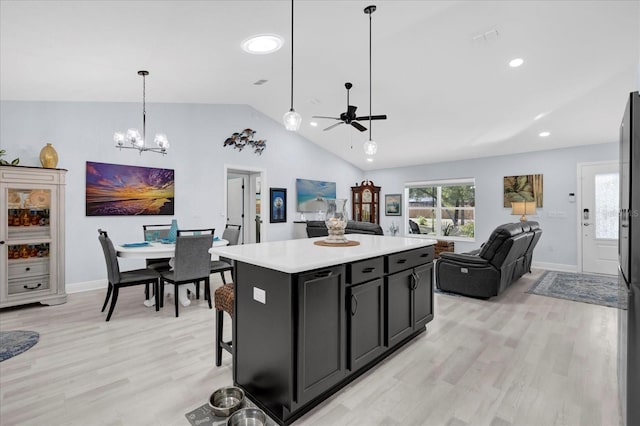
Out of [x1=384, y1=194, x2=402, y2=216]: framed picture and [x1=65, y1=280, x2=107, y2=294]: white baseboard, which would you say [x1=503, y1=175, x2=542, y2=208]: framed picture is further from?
[x1=65, y1=280, x2=107, y2=294]: white baseboard

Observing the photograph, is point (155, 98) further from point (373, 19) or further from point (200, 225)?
point (373, 19)

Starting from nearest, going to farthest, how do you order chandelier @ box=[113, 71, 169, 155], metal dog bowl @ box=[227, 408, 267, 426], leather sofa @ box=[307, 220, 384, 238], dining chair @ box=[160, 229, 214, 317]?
metal dog bowl @ box=[227, 408, 267, 426]
dining chair @ box=[160, 229, 214, 317]
chandelier @ box=[113, 71, 169, 155]
leather sofa @ box=[307, 220, 384, 238]

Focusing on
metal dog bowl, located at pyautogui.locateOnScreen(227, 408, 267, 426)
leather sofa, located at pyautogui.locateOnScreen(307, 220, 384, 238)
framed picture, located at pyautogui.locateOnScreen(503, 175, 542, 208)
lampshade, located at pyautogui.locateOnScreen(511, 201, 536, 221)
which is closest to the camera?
metal dog bowl, located at pyautogui.locateOnScreen(227, 408, 267, 426)

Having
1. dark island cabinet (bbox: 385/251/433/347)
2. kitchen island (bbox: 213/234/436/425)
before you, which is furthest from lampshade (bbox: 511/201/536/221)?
kitchen island (bbox: 213/234/436/425)

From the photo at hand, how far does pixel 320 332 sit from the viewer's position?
1804 mm

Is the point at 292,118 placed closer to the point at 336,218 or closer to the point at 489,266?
the point at 336,218

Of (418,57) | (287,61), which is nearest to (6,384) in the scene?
(287,61)

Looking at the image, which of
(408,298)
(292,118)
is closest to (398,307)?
(408,298)

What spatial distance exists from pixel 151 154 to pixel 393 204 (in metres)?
5.74

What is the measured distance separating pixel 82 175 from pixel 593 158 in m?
8.28

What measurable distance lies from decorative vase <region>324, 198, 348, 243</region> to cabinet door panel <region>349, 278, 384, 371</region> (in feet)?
1.71

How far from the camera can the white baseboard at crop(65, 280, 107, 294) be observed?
169 inches

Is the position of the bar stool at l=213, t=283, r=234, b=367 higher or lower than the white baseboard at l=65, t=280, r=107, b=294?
higher

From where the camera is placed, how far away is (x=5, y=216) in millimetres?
3508
